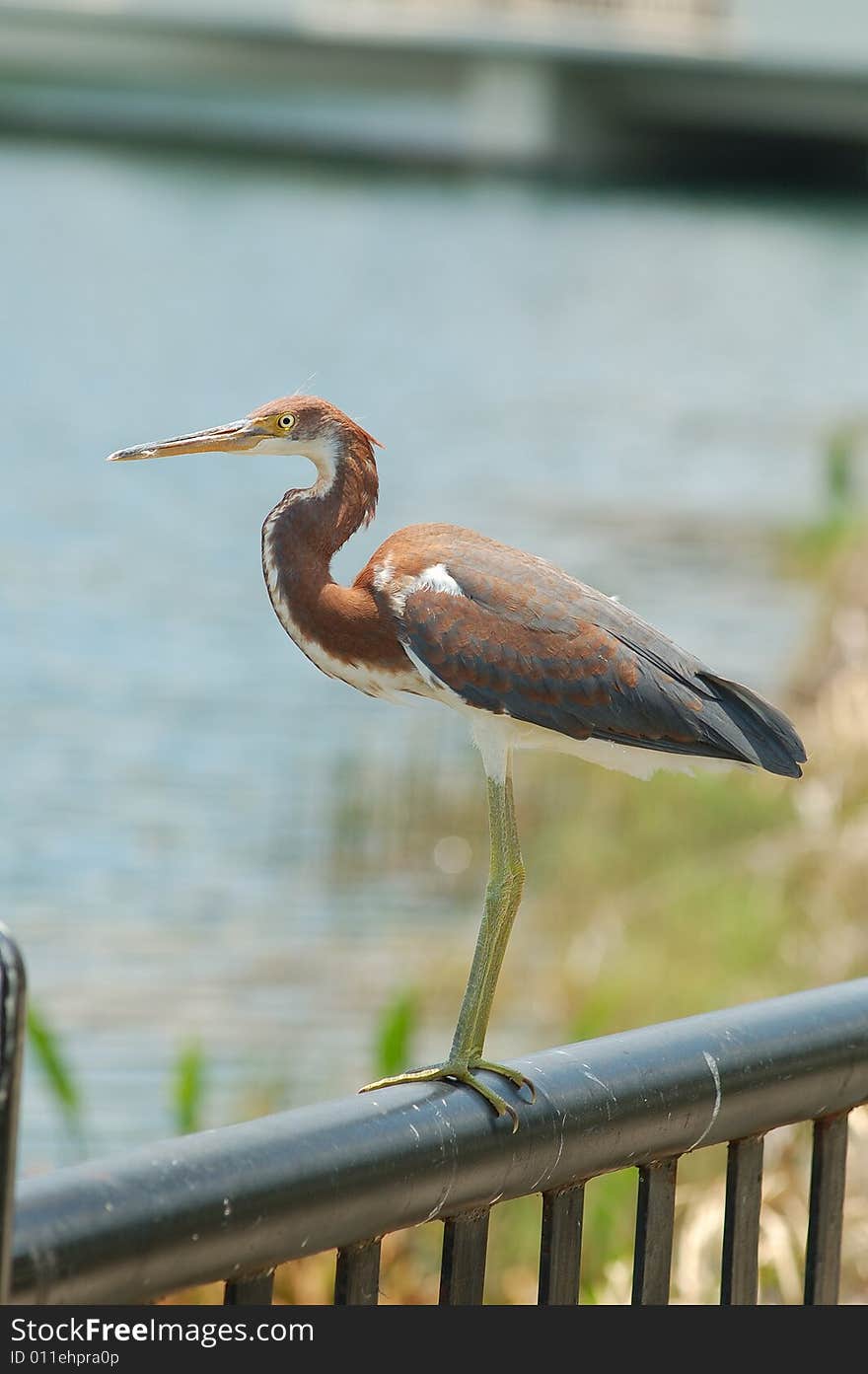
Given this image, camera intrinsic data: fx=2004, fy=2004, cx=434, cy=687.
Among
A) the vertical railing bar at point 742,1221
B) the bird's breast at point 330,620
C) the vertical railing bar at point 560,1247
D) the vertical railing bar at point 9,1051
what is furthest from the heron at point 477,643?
the vertical railing bar at point 9,1051

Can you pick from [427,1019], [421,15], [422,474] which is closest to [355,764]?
[427,1019]

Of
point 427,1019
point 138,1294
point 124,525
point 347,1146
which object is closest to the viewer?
point 138,1294

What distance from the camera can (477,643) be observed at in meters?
1.40

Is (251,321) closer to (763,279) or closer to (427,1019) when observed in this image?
(763,279)

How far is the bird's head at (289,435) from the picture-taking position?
136 centimetres

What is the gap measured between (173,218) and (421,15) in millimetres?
12805

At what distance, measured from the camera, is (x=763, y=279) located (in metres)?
24.4

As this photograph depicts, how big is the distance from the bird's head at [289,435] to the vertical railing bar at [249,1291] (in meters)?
0.53

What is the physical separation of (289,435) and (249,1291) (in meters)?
0.57

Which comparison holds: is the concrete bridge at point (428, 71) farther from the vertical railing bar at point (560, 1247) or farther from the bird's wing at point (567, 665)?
the vertical railing bar at point (560, 1247)

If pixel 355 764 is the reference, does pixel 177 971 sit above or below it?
below

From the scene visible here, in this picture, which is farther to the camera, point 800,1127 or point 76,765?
point 76,765

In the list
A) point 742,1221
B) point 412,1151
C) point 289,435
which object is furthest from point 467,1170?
point 289,435

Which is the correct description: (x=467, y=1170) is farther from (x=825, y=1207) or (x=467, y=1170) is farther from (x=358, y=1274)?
(x=825, y=1207)
